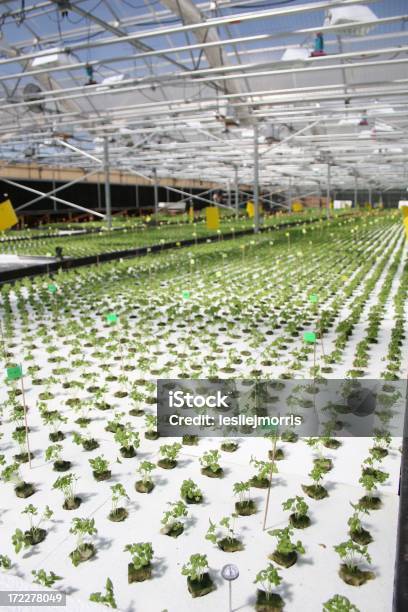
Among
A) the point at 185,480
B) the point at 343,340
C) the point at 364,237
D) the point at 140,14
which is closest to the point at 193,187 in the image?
the point at 364,237

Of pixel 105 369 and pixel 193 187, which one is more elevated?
pixel 193 187

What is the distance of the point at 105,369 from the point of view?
464cm

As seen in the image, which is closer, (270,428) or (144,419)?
(270,428)

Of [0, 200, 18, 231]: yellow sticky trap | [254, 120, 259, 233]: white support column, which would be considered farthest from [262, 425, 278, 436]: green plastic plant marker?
[254, 120, 259, 233]: white support column

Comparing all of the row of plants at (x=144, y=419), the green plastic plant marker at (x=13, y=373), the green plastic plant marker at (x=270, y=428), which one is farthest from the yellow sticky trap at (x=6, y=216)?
the green plastic plant marker at (x=270, y=428)

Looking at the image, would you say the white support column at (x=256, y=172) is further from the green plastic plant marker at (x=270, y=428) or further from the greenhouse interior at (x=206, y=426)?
the green plastic plant marker at (x=270, y=428)

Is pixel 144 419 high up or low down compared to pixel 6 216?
down

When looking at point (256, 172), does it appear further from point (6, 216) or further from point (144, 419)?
point (144, 419)

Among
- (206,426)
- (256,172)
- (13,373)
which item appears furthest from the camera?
(256,172)

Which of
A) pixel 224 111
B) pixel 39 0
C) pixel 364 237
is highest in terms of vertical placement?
pixel 39 0

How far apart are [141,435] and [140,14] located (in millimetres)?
9068

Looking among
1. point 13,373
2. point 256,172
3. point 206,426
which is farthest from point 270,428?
point 256,172

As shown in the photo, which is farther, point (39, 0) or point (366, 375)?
point (39, 0)

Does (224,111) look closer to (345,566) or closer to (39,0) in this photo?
(39,0)
